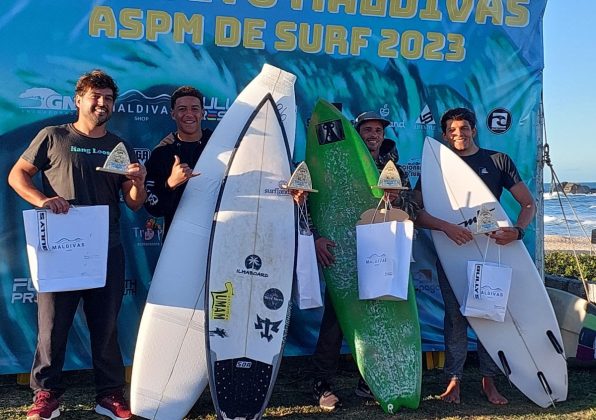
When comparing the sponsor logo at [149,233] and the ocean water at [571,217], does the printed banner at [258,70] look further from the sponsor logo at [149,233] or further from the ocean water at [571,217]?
the ocean water at [571,217]

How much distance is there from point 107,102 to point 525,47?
9.04ft

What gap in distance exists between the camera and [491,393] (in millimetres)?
3396

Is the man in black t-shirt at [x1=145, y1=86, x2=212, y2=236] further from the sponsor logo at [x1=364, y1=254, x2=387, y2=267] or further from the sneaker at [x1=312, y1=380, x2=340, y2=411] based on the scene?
the sneaker at [x1=312, y1=380, x2=340, y2=411]

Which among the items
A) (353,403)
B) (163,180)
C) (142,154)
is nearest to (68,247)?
(163,180)

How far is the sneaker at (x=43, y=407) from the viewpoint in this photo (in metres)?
2.91

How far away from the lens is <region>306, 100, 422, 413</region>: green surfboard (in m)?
3.24

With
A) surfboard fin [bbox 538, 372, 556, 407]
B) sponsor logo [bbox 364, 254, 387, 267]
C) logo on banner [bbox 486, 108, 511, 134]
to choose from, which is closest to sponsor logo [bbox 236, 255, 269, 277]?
sponsor logo [bbox 364, 254, 387, 267]

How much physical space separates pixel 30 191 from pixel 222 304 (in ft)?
3.51

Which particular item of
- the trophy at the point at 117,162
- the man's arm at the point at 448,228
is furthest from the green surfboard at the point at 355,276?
the trophy at the point at 117,162

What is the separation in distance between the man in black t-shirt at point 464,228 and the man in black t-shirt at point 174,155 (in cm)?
135

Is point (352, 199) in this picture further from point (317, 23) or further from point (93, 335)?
point (93, 335)

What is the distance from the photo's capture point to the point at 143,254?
3.71m

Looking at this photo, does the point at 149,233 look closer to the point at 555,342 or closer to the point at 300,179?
the point at 300,179

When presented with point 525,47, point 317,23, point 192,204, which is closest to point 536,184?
point 525,47
